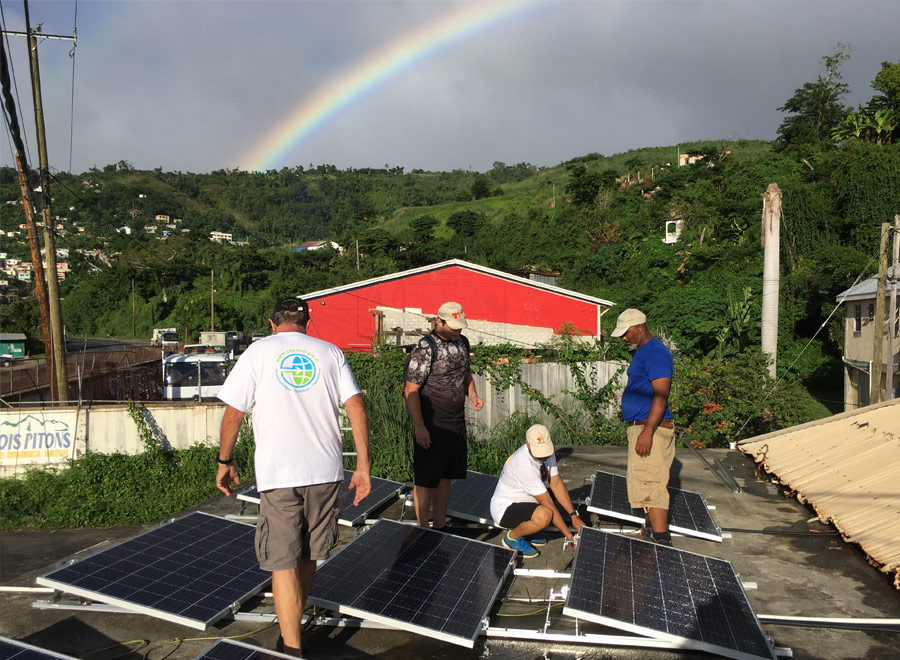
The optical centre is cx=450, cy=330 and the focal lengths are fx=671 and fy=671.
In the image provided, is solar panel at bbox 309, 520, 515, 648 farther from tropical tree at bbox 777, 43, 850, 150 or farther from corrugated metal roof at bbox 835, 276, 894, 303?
tropical tree at bbox 777, 43, 850, 150

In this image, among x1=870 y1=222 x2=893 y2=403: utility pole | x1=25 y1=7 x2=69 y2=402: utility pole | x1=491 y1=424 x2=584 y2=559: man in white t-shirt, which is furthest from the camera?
x1=870 y1=222 x2=893 y2=403: utility pole

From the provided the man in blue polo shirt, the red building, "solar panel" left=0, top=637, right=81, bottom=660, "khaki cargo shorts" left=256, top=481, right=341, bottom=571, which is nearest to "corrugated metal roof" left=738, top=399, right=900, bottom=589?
the man in blue polo shirt

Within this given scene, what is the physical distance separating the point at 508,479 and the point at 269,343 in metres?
2.48

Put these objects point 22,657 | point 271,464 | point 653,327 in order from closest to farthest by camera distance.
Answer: point 22,657, point 271,464, point 653,327

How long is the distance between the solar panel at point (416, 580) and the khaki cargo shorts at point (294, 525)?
1.33ft

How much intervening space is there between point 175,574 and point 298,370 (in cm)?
171

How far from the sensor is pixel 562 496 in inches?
203

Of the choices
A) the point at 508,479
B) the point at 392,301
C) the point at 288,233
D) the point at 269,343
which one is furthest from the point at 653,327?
the point at 288,233

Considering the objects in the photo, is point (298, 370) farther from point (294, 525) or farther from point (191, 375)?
point (191, 375)

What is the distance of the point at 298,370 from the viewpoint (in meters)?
3.64

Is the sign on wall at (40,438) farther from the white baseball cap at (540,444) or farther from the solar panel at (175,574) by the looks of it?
the white baseball cap at (540,444)

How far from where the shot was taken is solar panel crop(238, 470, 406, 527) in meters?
5.96

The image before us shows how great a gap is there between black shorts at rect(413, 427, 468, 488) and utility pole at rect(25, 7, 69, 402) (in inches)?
563

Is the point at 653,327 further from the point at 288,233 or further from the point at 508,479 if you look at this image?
the point at 288,233
